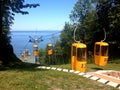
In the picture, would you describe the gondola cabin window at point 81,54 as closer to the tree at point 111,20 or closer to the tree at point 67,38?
the tree at point 111,20

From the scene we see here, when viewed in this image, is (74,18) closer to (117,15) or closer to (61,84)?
(117,15)

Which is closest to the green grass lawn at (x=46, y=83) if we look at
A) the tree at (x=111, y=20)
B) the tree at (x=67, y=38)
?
the tree at (x=111, y=20)

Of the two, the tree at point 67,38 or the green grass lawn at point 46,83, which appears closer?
the green grass lawn at point 46,83

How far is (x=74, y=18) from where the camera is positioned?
5316 centimetres

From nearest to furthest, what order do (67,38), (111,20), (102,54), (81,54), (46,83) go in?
(46,83) < (81,54) < (102,54) < (111,20) < (67,38)

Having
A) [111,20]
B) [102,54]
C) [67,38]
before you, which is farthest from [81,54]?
[67,38]

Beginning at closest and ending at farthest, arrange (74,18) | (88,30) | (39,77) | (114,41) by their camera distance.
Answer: (39,77) → (114,41) → (88,30) → (74,18)

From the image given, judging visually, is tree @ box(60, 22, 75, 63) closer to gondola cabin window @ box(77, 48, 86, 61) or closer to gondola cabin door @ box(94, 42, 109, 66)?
gondola cabin door @ box(94, 42, 109, 66)

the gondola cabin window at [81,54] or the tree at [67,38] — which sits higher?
the gondola cabin window at [81,54]

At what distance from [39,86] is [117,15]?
22.0 meters

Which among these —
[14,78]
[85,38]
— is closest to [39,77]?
[14,78]

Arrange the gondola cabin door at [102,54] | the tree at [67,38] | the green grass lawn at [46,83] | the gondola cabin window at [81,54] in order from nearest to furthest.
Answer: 1. the green grass lawn at [46,83]
2. the gondola cabin window at [81,54]
3. the gondola cabin door at [102,54]
4. the tree at [67,38]

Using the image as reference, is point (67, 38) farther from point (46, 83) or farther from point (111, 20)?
point (46, 83)

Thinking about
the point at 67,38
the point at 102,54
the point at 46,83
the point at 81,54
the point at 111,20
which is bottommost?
the point at 67,38
